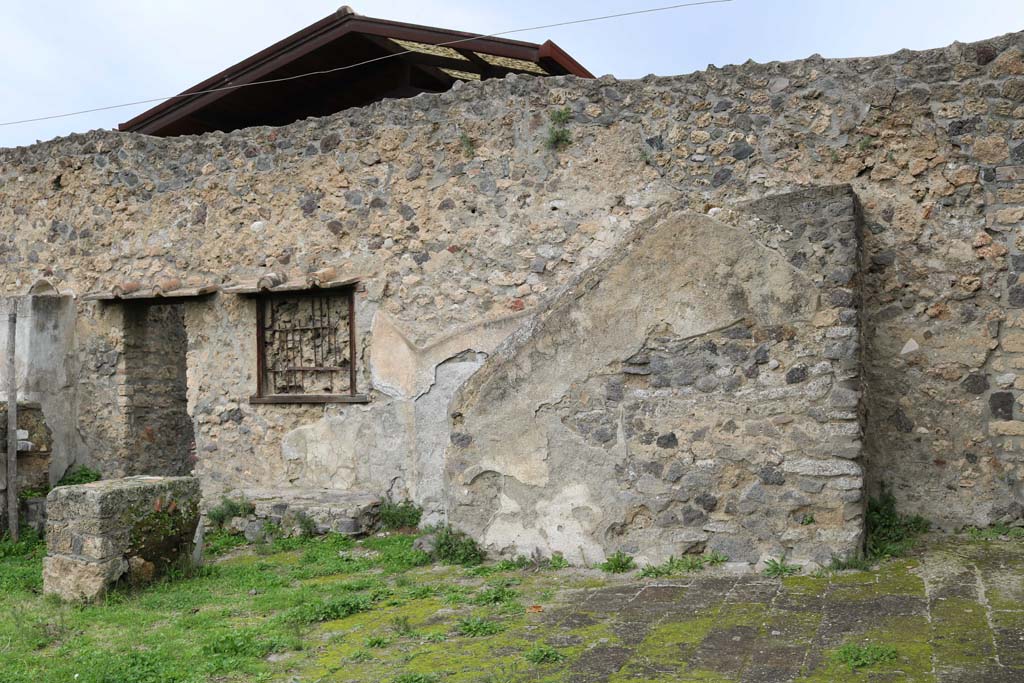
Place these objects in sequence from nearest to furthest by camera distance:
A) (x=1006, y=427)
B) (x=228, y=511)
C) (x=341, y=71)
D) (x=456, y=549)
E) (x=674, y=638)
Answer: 1. (x=674, y=638)
2. (x=1006, y=427)
3. (x=456, y=549)
4. (x=228, y=511)
5. (x=341, y=71)

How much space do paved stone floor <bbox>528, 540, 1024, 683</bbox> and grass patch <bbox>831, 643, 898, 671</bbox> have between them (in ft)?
0.11

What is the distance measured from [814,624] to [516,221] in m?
3.90

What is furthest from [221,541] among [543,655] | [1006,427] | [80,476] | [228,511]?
[1006,427]

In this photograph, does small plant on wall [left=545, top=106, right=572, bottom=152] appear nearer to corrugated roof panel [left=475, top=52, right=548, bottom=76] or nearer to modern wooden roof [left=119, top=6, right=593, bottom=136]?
modern wooden roof [left=119, top=6, right=593, bottom=136]

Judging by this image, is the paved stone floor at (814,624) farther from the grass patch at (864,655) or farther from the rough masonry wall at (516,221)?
the rough masonry wall at (516,221)

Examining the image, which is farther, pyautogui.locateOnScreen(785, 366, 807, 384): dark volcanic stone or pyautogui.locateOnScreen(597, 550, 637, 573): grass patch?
pyautogui.locateOnScreen(597, 550, 637, 573): grass patch

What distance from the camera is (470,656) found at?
13.4ft

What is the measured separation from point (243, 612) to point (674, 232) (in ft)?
10.4

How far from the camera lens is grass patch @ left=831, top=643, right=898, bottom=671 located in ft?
11.9

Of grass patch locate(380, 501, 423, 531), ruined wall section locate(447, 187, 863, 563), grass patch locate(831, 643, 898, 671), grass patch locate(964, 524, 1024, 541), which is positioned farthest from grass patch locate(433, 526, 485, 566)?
grass patch locate(964, 524, 1024, 541)

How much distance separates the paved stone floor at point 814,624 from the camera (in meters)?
3.62

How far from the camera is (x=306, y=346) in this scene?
8.12 metres

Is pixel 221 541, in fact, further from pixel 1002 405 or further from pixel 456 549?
pixel 1002 405

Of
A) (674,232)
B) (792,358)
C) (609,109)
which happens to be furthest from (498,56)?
(792,358)
